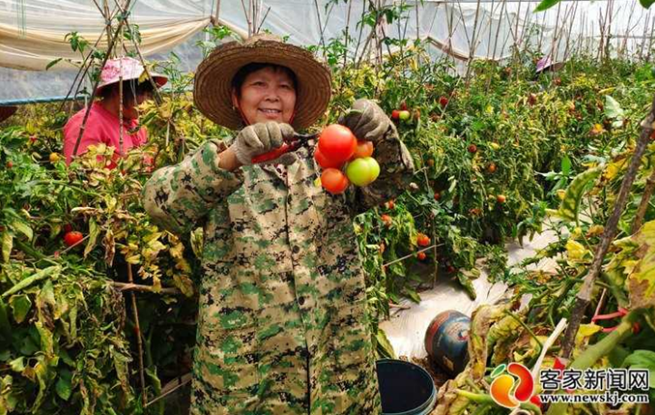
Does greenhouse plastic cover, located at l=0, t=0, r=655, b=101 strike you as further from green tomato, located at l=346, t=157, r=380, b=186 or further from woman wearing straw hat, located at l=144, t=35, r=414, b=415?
green tomato, located at l=346, t=157, r=380, b=186

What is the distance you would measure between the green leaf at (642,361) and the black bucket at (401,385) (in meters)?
1.42

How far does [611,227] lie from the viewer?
0.37 m

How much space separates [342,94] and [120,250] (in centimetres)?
127

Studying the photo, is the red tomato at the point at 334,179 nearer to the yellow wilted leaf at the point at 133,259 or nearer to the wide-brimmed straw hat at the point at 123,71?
the yellow wilted leaf at the point at 133,259

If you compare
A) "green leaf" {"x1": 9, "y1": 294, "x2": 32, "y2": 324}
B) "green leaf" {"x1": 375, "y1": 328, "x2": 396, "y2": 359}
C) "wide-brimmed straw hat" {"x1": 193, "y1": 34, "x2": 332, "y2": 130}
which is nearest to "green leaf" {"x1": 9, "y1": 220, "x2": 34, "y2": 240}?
"green leaf" {"x1": 9, "y1": 294, "x2": 32, "y2": 324}

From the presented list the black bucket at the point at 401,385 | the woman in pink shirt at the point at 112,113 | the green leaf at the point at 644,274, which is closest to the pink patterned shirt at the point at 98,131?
the woman in pink shirt at the point at 112,113

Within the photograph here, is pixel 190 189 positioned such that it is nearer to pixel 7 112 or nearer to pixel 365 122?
pixel 365 122

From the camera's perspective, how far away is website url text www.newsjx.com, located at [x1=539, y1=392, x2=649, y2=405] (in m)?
0.42

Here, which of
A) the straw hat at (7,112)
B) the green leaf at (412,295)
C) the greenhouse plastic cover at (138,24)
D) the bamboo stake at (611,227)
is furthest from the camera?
the greenhouse plastic cover at (138,24)

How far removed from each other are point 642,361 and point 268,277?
0.81m

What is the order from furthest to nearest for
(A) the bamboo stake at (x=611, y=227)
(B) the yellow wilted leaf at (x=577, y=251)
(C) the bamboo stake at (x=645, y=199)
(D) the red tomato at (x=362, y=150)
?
(D) the red tomato at (x=362, y=150) < (B) the yellow wilted leaf at (x=577, y=251) < (C) the bamboo stake at (x=645, y=199) < (A) the bamboo stake at (x=611, y=227)

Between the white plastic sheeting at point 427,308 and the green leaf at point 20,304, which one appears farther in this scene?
the white plastic sheeting at point 427,308

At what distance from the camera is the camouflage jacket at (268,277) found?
1137 mm

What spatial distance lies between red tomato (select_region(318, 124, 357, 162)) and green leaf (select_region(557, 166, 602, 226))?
0.45 m
